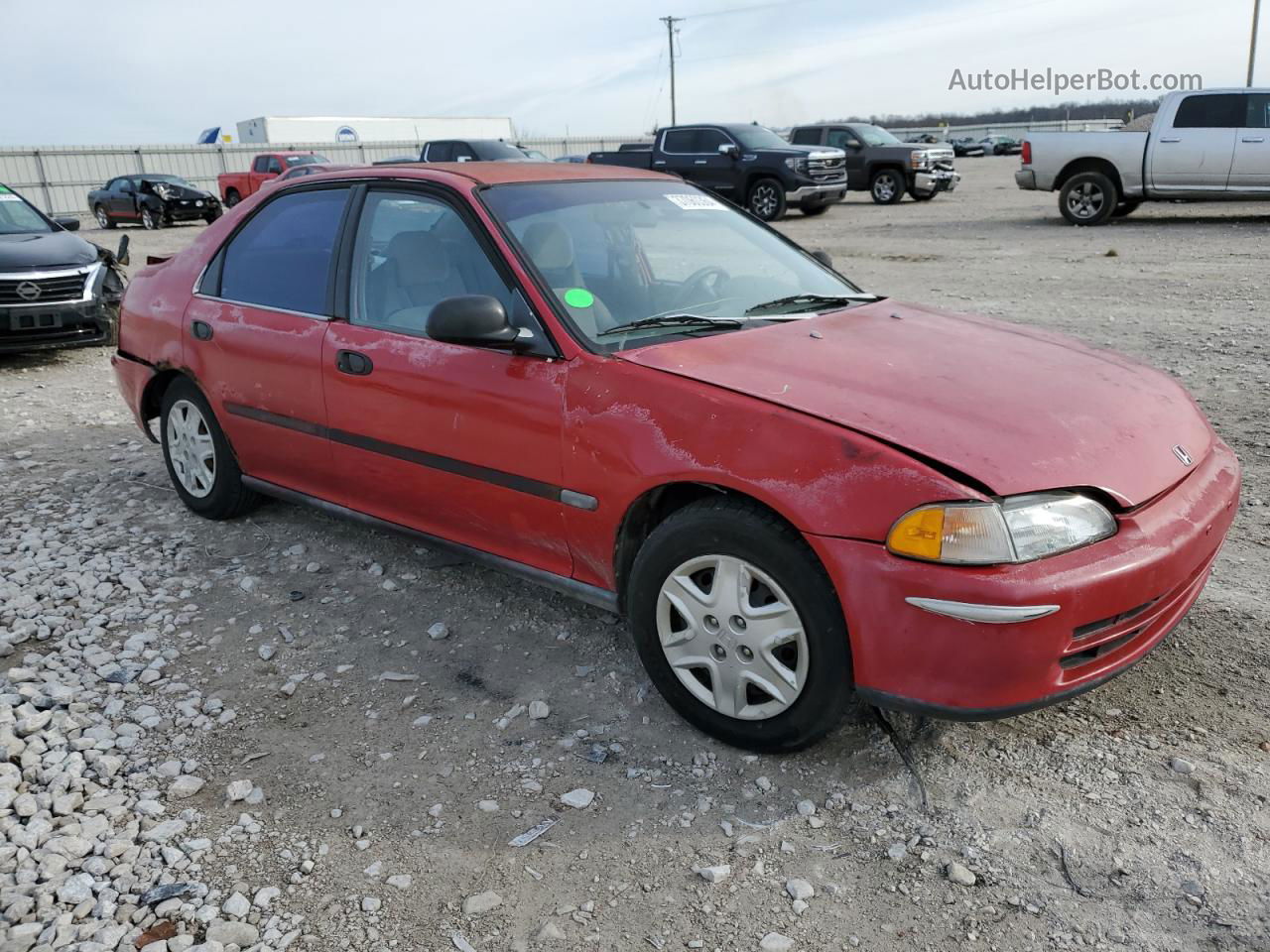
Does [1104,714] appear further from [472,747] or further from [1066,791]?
[472,747]

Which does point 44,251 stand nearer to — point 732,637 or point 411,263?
point 411,263

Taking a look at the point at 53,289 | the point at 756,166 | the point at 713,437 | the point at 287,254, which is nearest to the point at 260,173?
the point at 756,166

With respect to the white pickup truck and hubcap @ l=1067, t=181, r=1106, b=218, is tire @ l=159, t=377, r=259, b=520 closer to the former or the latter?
the white pickup truck

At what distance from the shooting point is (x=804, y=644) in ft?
8.66

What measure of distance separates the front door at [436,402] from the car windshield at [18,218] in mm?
7297

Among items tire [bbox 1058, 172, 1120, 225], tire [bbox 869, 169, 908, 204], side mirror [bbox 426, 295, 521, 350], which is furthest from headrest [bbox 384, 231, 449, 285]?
tire [bbox 869, 169, 908, 204]

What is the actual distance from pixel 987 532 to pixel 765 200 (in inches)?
722

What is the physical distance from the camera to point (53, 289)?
8625 mm

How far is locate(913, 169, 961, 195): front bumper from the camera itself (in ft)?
72.5

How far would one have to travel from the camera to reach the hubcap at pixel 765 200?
64.4 ft

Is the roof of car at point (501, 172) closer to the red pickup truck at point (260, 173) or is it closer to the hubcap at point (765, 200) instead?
the hubcap at point (765, 200)

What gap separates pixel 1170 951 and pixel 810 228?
1718 centimetres

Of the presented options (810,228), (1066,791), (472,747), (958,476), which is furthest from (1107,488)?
(810,228)

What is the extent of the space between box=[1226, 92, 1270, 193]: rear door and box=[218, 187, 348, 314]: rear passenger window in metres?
14.2
